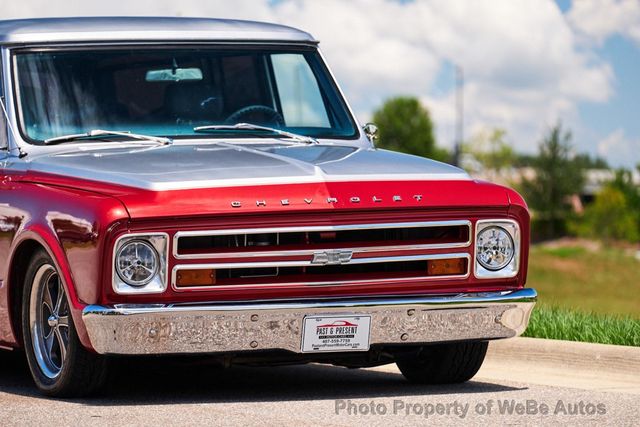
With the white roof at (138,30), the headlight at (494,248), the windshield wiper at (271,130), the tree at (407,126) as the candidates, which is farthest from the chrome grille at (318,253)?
the tree at (407,126)

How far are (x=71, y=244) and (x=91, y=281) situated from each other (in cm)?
25

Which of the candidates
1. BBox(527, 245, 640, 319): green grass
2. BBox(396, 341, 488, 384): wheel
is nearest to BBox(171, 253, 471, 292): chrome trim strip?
BBox(396, 341, 488, 384): wheel

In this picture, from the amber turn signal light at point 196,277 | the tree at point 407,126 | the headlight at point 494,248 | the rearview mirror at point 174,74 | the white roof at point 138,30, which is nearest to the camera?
the amber turn signal light at point 196,277

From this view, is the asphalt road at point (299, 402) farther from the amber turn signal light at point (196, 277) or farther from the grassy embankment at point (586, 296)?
the grassy embankment at point (586, 296)

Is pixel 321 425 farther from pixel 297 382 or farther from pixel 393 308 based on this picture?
pixel 297 382

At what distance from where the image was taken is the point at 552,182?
98.1 meters

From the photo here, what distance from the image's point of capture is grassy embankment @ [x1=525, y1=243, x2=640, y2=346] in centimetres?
898

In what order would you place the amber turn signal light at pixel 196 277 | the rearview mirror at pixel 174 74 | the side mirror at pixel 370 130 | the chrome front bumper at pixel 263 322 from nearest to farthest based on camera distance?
the chrome front bumper at pixel 263 322 < the amber turn signal light at pixel 196 277 < the rearview mirror at pixel 174 74 < the side mirror at pixel 370 130

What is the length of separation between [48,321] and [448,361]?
2.13 metres

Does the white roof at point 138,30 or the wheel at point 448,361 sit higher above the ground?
the white roof at point 138,30

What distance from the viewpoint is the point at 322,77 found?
8766 millimetres

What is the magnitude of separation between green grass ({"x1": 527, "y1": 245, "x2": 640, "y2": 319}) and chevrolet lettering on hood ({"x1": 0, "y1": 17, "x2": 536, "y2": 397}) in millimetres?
26129

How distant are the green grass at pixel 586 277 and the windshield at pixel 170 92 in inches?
992

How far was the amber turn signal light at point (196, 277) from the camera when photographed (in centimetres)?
659
